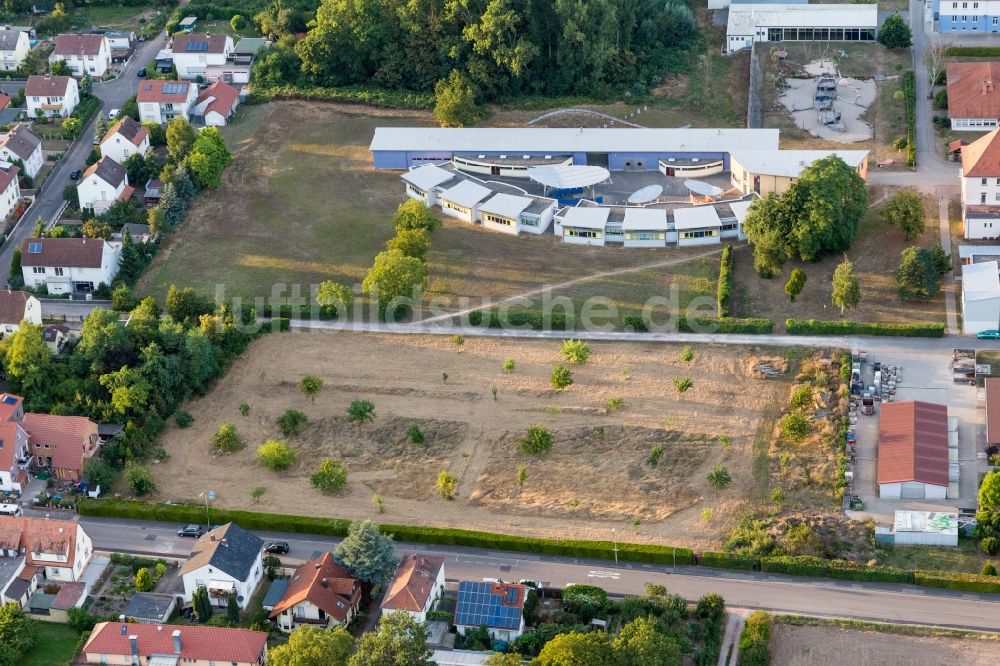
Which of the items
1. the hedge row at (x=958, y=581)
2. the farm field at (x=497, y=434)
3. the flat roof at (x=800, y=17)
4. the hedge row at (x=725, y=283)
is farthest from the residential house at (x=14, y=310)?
the flat roof at (x=800, y=17)

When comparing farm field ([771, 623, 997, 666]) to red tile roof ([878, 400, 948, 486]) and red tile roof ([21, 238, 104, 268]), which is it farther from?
red tile roof ([21, 238, 104, 268])

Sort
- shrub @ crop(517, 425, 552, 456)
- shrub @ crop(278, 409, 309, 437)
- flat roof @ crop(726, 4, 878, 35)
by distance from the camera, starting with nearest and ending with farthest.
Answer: shrub @ crop(517, 425, 552, 456) < shrub @ crop(278, 409, 309, 437) < flat roof @ crop(726, 4, 878, 35)

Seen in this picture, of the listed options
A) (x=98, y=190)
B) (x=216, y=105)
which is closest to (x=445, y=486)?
(x=98, y=190)

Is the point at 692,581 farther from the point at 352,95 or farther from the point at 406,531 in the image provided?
the point at 352,95

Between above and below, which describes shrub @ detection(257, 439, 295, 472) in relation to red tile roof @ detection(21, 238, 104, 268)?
below

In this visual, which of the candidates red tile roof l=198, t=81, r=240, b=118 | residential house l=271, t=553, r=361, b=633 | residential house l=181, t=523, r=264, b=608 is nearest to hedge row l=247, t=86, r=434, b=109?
red tile roof l=198, t=81, r=240, b=118

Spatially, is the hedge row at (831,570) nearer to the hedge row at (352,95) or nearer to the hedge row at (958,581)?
the hedge row at (958,581)
